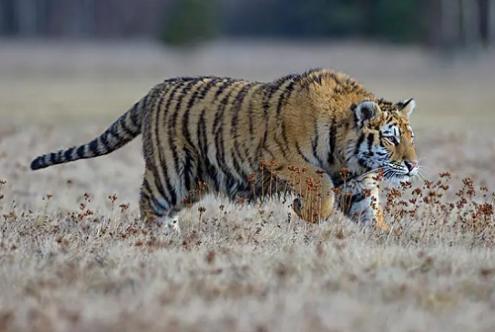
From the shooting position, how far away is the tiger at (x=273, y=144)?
9.75m

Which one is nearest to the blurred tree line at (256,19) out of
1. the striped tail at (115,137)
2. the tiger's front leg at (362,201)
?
the striped tail at (115,137)

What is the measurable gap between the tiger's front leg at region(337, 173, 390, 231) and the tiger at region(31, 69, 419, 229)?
11mm

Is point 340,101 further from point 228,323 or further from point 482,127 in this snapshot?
point 482,127

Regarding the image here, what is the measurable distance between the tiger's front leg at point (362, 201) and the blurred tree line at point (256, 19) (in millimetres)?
46094

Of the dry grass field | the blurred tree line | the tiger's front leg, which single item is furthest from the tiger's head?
the blurred tree line

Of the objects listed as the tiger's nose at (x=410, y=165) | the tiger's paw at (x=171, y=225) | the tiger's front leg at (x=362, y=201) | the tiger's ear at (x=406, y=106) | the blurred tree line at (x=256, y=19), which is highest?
the tiger's ear at (x=406, y=106)

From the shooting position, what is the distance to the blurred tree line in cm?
6009

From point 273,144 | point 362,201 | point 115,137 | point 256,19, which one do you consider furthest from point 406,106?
point 256,19

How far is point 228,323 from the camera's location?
6.33m

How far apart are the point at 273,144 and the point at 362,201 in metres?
0.94

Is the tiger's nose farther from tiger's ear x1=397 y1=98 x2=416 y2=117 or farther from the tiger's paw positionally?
the tiger's paw

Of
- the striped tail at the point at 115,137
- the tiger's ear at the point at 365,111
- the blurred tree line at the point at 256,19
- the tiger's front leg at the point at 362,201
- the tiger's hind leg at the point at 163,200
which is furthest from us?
the blurred tree line at the point at 256,19

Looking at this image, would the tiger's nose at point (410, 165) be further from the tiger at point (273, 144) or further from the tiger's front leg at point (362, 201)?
the tiger's front leg at point (362, 201)

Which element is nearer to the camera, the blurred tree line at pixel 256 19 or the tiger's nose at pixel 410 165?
the tiger's nose at pixel 410 165
